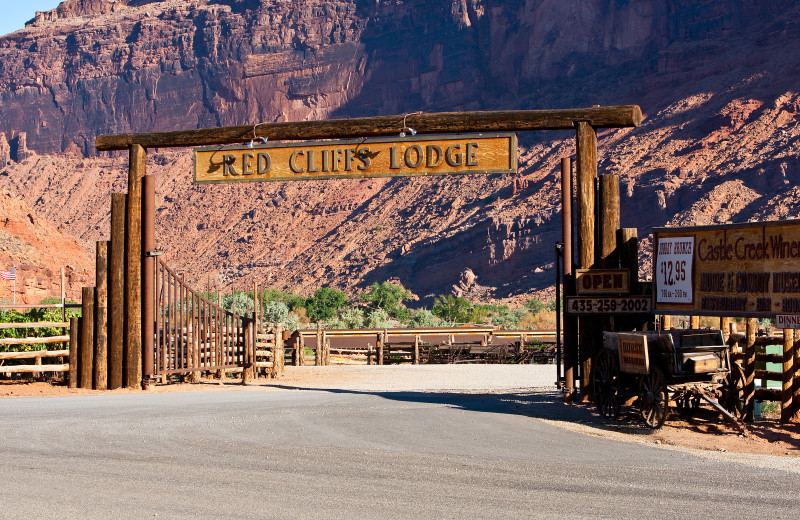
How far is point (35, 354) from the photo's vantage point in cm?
1781

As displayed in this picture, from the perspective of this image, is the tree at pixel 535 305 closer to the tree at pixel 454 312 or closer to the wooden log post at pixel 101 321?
the tree at pixel 454 312

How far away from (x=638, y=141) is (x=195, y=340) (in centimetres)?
7638

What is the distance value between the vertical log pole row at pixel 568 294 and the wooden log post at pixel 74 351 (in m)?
8.14

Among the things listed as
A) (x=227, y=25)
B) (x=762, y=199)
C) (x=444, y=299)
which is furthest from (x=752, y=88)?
(x=227, y=25)

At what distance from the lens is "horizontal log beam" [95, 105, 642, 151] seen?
48.1ft

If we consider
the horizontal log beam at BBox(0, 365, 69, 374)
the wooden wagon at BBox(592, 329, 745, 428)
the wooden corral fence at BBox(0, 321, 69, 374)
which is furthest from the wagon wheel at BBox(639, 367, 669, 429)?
the horizontal log beam at BBox(0, 365, 69, 374)

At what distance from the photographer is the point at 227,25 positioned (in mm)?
133375

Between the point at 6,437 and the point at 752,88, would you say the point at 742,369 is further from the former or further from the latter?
the point at 752,88

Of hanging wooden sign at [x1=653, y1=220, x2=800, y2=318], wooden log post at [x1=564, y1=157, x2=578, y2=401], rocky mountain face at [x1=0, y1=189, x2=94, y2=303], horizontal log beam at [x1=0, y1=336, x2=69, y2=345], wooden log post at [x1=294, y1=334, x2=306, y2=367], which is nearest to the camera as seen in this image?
hanging wooden sign at [x1=653, y1=220, x2=800, y2=318]

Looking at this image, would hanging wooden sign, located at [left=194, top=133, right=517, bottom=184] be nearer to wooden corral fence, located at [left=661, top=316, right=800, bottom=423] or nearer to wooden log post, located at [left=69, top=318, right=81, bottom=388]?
wooden log post, located at [left=69, top=318, right=81, bottom=388]

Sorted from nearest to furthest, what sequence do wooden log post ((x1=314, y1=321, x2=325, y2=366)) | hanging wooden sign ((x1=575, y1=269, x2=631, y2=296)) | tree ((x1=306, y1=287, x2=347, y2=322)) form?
hanging wooden sign ((x1=575, y1=269, x2=631, y2=296))
wooden log post ((x1=314, y1=321, x2=325, y2=366))
tree ((x1=306, y1=287, x2=347, y2=322))

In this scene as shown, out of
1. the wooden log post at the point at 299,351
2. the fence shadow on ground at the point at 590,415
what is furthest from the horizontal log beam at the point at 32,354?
the wooden log post at the point at 299,351

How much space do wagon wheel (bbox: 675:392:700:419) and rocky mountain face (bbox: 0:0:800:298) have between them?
60.0 m

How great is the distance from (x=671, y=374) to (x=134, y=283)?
8773mm
